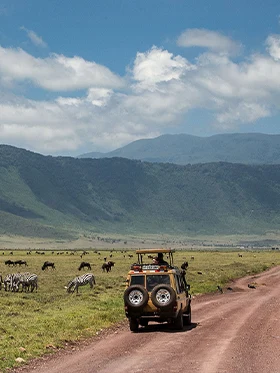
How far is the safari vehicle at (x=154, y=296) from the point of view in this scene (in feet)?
75.9

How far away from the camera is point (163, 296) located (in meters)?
23.2

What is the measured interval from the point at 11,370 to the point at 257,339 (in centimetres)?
910

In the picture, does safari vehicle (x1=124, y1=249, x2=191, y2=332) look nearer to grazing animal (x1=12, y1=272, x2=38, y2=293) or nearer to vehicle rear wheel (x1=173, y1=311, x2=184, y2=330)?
vehicle rear wheel (x1=173, y1=311, x2=184, y2=330)

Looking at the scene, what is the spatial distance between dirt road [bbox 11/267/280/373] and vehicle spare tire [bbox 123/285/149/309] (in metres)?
1.15

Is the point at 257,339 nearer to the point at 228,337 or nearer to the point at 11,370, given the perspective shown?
the point at 228,337

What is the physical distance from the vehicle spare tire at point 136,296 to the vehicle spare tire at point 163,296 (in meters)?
0.32

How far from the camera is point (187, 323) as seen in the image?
1021 inches

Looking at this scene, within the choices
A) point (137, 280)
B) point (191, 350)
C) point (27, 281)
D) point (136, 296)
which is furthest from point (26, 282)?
point (191, 350)

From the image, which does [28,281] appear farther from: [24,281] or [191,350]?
[191,350]

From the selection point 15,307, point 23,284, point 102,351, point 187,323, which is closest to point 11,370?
point 102,351

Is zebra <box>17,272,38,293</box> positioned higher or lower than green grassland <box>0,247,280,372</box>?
higher

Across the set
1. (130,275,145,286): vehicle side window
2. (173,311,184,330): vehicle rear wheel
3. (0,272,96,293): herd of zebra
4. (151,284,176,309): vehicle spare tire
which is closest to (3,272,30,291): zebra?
(0,272,96,293): herd of zebra

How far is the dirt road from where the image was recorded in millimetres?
17062

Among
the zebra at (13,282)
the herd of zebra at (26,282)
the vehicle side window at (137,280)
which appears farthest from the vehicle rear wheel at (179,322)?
the zebra at (13,282)
